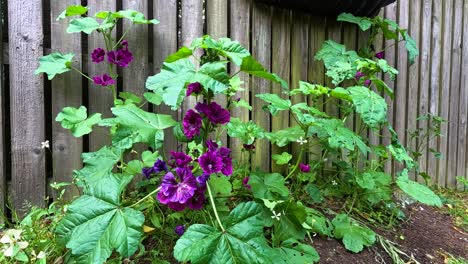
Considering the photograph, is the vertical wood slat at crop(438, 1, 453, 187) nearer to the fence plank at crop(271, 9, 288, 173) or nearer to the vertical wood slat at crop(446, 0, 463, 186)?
the vertical wood slat at crop(446, 0, 463, 186)

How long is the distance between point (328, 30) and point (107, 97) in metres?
1.88

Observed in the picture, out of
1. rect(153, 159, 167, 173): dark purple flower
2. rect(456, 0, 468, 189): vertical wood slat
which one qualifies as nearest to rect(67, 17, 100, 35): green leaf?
rect(153, 159, 167, 173): dark purple flower

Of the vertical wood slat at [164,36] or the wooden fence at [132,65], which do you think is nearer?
the wooden fence at [132,65]

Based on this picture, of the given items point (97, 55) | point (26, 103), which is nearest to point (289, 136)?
point (97, 55)

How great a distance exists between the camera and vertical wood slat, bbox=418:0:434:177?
3.88 m

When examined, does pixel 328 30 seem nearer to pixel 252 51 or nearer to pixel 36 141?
pixel 252 51

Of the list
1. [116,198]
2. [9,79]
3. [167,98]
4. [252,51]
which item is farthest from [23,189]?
[252,51]

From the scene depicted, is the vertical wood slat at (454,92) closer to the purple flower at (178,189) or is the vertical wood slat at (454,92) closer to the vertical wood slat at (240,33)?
the vertical wood slat at (240,33)

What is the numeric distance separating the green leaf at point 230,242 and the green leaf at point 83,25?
1.20 meters

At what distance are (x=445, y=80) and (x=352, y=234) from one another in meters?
2.87

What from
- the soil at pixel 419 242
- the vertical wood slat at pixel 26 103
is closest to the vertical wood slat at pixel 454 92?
the soil at pixel 419 242

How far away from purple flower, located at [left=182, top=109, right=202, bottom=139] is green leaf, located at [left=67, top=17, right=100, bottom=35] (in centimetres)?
81

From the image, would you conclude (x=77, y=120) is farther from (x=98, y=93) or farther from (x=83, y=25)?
(x=83, y=25)

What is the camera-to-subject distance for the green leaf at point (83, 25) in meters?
1.91
